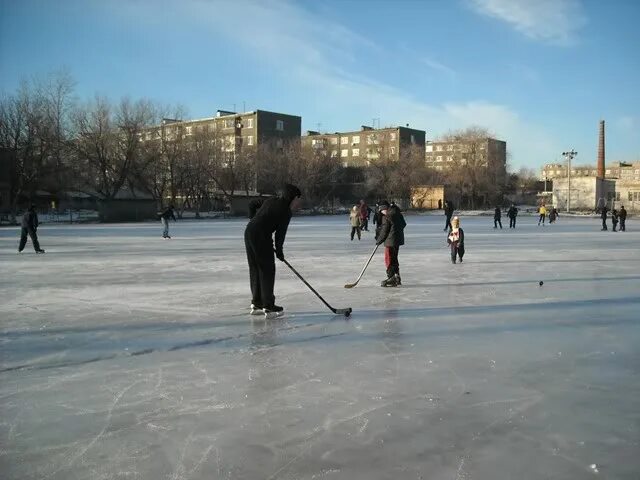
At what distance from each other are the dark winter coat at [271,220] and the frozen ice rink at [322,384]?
97cm

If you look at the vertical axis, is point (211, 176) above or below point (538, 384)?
above

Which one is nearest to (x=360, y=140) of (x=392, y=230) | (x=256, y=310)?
(x=392, y=230)

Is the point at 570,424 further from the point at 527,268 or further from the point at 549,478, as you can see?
the point at 527,268

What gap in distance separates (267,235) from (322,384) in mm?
2605

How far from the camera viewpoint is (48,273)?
10742 mm

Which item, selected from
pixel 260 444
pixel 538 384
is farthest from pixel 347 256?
pixel 260 444

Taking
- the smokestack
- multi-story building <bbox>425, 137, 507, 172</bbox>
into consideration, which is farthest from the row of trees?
the smokestack

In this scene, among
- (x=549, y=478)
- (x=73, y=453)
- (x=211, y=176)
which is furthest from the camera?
(x=211, y=176)

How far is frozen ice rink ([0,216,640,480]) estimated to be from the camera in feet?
9.21

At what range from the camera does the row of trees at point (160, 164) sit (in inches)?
1480

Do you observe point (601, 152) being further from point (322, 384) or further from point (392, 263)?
point (322, 384)

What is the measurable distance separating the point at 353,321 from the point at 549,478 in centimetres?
368

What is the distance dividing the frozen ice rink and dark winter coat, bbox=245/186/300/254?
974 millimetres

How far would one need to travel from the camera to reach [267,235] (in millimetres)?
6254
